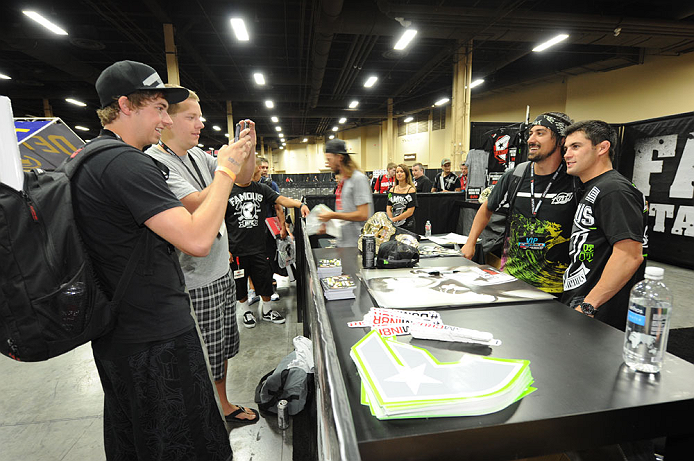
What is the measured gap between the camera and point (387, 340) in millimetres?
974

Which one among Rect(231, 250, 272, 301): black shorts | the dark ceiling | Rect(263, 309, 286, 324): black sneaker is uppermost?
the dark ceiling

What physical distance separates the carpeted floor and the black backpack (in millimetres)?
3588

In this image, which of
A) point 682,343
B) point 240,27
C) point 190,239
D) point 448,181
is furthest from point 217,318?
point 240,27

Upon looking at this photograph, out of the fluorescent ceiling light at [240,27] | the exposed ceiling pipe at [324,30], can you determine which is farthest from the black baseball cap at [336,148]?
the fluorescent ceiling light at [240,27]

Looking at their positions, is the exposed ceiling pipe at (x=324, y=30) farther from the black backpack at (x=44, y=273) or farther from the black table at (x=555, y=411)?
the black table at (x=555, y=411)

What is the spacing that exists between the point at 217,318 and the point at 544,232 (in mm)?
1755

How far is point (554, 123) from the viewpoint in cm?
181

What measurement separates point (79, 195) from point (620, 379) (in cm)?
149

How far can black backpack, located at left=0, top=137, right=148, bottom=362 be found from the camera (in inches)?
31.5

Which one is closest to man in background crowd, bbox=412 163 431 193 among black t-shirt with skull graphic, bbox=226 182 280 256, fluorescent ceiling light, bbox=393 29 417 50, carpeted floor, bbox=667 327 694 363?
fluorescent ceiling light, bbox=393 29 417 50

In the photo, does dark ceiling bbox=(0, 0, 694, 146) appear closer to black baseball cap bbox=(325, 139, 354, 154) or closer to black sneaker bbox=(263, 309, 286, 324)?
black baseball cap bbox=(325, 139, 354, 154)

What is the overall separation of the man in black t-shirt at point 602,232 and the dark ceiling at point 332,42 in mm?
5684

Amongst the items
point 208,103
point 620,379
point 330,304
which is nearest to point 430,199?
point 330,304

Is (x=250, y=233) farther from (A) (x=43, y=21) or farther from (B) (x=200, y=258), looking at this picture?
(A) (x=43, y=21)
